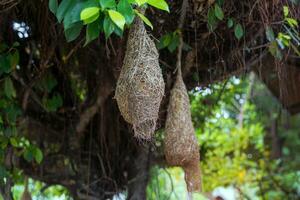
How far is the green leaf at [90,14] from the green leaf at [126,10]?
0.07m

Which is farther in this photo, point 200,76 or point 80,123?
point 80,123

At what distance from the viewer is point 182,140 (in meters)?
2.19

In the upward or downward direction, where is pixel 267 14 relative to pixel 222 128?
upward

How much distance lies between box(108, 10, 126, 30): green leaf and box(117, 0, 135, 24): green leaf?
0.15 ft

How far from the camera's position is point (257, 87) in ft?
14.6

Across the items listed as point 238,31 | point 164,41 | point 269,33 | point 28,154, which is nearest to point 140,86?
point 164,41

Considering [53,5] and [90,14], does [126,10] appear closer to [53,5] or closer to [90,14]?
[90,14]

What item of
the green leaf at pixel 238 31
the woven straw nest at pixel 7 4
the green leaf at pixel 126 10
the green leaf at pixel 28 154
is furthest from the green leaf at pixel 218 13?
the green leaf at pixel 28 154

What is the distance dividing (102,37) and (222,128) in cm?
288

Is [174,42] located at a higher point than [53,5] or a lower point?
lower

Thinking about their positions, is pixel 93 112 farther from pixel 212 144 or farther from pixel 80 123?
pixel 212 144

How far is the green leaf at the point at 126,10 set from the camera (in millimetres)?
1655

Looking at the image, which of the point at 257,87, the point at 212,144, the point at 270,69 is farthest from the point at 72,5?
the point at 212,144

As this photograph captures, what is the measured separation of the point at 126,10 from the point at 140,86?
0.32m
